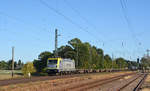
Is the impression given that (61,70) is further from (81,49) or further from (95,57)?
(95,57)

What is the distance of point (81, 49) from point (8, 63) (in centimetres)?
9336

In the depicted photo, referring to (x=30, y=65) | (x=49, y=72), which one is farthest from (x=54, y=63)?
(x=30, y=65)

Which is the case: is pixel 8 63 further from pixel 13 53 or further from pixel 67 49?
pixel 13 53

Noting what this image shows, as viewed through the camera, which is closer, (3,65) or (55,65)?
(55,65)

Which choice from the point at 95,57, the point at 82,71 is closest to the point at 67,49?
the point at 95,57

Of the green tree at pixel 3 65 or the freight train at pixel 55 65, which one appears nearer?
the freight train at pixel 55 65

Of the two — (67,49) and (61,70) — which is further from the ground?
(67,49)

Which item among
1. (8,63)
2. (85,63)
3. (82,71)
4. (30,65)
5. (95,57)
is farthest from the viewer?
(8,63)

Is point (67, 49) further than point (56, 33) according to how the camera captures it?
Yes

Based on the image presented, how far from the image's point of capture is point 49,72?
5191cm

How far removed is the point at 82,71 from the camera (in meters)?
77.9

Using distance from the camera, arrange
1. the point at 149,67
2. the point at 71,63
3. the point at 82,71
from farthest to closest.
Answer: the point at 149,67 < the point at 82,71 < the point at 71,63

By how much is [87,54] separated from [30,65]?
143 feet

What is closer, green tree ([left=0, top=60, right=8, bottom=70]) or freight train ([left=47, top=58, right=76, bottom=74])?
freight train ([left=47, top=58, right=76, bottom=74])
